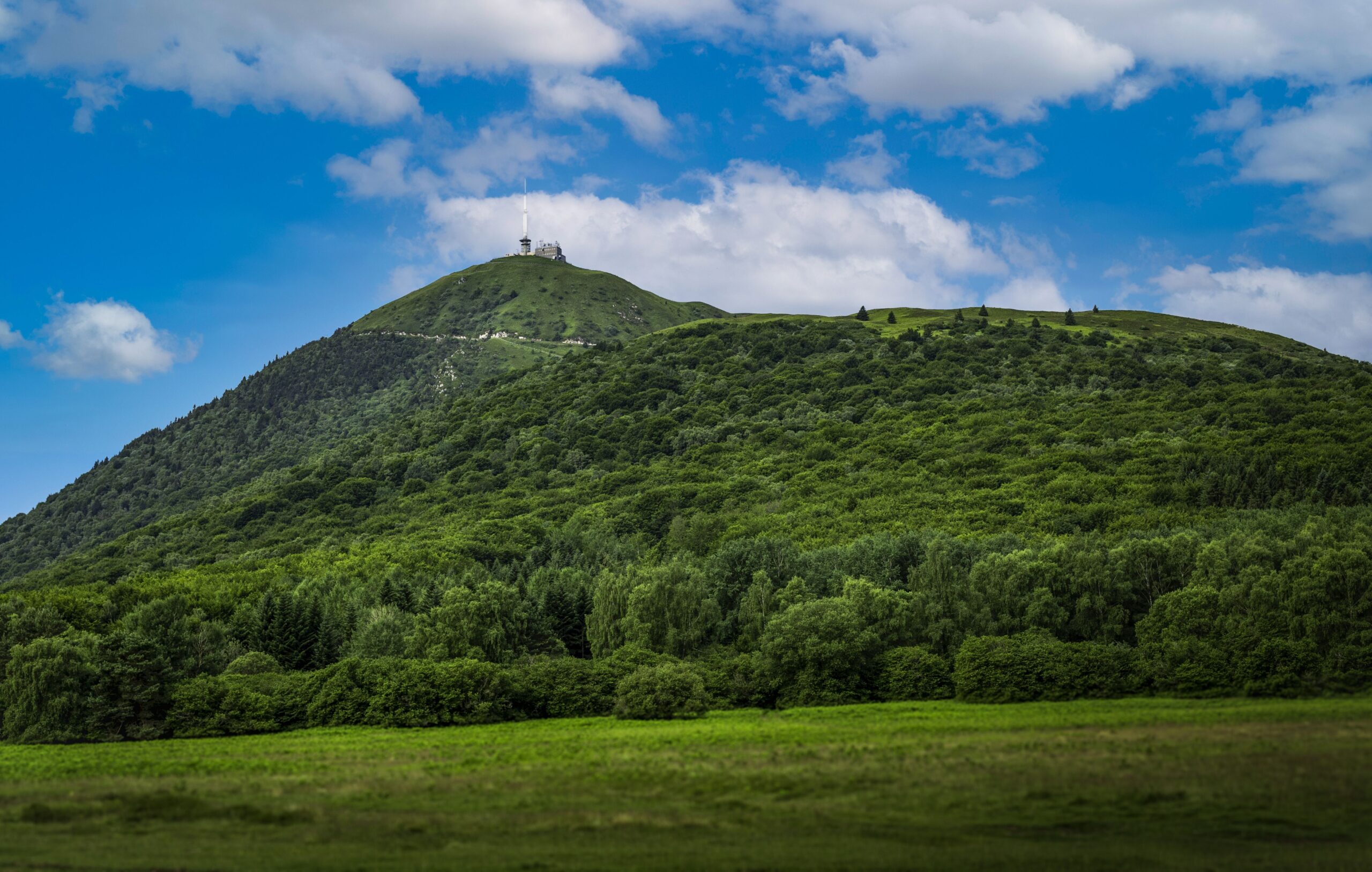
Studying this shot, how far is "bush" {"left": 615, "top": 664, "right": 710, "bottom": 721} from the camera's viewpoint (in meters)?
91.2

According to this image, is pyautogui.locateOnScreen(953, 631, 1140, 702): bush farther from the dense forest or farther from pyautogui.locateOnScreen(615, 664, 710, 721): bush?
pyautogui.locateOnScreen(615, 664, 710, 721): bush

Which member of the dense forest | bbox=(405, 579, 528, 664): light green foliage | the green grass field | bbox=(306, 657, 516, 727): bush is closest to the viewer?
the green grass field

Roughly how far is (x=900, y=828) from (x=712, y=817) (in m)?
9.07

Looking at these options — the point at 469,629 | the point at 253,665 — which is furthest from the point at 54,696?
the point at 469,629

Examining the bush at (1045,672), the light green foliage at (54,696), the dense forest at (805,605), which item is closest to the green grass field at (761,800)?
the bush at (1045,672)

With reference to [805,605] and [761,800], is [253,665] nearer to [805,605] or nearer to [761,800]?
[805,605]

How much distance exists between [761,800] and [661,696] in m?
36.2

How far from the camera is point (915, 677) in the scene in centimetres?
9488

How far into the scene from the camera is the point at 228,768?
6906 centimetres

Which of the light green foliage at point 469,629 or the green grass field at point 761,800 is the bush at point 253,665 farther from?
the green grass field at point 761,800

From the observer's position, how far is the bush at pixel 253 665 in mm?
102250

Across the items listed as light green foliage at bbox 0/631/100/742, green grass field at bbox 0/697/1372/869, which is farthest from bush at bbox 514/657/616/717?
light green foliage at bbox 0/631/100/742

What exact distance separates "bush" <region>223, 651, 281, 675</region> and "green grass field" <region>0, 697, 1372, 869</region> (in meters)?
26.0

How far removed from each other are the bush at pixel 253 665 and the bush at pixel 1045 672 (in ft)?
212
